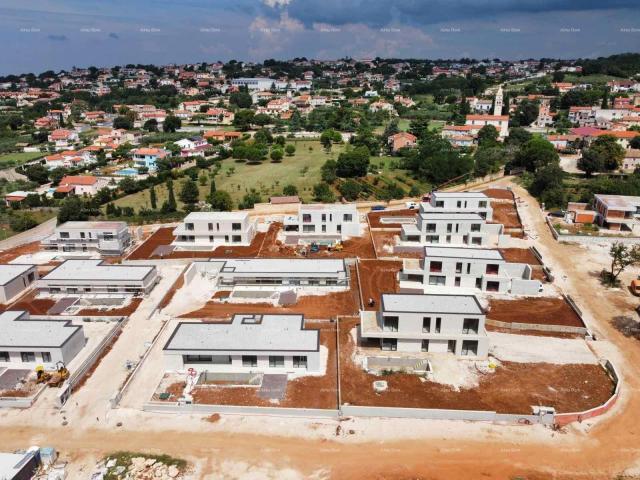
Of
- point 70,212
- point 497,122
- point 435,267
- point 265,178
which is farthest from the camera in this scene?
point 497,122

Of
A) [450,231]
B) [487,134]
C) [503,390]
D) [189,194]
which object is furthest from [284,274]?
[487,134]

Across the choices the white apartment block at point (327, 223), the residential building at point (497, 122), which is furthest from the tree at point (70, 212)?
the residential building at point (497, 122)

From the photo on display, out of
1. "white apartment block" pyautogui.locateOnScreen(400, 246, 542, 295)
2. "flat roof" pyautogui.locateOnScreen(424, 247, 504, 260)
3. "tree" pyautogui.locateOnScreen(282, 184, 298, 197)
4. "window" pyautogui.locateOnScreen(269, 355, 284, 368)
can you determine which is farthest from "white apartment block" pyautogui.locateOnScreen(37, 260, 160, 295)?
"tree" pyautogui.locateOnScreen(282, 184, 298, 197)

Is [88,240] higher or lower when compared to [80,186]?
lower

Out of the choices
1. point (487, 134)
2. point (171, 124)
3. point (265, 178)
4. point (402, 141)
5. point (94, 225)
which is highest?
point (171, 124)

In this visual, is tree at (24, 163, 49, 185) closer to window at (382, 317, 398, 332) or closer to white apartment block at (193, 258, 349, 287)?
white apartment block at (193, 258, 349, 287)

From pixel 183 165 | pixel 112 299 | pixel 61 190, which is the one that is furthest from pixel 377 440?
pixel 183 165

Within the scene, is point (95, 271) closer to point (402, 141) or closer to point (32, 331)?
point (32, 331)

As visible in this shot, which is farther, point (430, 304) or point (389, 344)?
point (430, 304)
